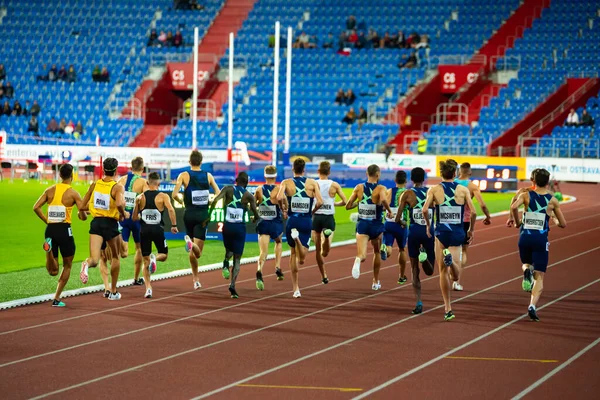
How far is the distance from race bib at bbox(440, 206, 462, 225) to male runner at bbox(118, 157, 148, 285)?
497 centimetres

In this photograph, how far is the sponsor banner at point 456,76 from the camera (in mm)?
53250

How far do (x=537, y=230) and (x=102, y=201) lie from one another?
5.87 m

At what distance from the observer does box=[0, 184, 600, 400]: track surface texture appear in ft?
32.1

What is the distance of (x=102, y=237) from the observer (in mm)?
14781

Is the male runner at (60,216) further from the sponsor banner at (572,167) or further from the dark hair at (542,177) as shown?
the sponsor banner at (572,167)

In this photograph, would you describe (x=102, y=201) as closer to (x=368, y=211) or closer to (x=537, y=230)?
(x=368, y=211)

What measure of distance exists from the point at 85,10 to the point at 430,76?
23.2 metres

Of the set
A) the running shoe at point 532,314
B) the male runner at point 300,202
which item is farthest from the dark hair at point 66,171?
the running shoe at point 532,314

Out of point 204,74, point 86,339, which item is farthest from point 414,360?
point 204,74

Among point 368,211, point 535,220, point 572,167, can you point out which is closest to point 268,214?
point 368,211

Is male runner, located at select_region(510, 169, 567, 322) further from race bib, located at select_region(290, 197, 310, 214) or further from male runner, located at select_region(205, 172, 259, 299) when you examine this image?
male runner, located at select_region(205, 172, 259, 299)

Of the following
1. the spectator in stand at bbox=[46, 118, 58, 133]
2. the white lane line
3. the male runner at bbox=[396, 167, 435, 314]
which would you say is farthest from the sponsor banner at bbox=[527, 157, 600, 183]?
the white lane line

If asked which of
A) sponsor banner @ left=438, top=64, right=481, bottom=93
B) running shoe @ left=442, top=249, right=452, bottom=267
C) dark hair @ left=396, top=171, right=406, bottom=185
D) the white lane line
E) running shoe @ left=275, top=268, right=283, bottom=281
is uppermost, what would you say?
sponsor banner @ left=438, top=64, right=481, bottom=93

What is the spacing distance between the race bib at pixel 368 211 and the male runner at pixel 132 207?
337 centimetres
